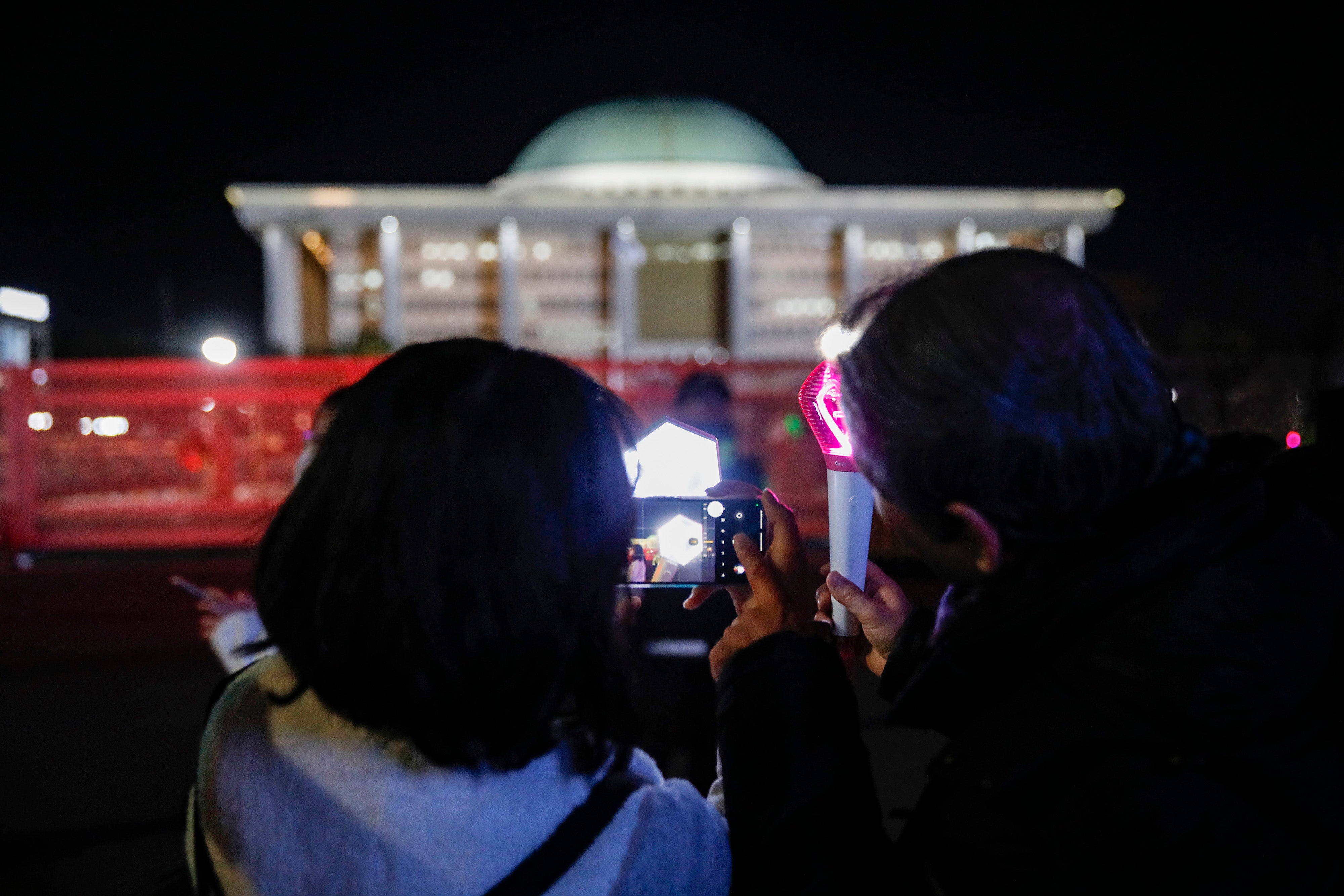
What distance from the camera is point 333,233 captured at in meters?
26.4

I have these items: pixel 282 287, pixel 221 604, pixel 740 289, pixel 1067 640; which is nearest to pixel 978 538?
pixel 1067 640

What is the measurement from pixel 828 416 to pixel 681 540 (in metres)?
0.26

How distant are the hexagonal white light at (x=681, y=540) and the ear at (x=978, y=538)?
1.29ft

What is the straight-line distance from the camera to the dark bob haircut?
32.3 inches

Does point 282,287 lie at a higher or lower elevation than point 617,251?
lower

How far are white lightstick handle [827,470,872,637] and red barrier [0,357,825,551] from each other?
5.07 m

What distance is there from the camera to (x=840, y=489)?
3.97 ft

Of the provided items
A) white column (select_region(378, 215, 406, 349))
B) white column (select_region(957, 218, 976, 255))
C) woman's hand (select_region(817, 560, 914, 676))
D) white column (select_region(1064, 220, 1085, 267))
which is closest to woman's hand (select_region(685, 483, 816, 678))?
woman's hand (select_region(817, 560, 914, 676))

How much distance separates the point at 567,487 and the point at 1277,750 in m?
0.64

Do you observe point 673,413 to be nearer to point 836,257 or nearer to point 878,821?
point 878,821

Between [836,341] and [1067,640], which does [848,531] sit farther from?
[1067,640]

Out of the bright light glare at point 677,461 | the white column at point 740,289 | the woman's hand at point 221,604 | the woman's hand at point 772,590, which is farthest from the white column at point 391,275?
the woman's hand at point 772,590

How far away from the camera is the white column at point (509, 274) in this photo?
26.0m

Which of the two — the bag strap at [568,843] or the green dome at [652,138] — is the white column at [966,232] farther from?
the bag strap at [568,843]
